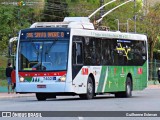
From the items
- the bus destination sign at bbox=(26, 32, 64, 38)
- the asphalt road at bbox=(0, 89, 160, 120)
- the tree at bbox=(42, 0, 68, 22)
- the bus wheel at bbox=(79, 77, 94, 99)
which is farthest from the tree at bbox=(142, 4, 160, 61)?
the asphalt road at bbox=(0, 89, 160, 120)

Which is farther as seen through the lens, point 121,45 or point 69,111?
point 121,45

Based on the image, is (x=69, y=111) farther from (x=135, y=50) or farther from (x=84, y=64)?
(x=135, y=50)

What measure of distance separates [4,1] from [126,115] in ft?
143

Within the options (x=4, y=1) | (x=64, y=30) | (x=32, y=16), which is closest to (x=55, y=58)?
(x=64, y=30)

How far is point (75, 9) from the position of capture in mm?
76312

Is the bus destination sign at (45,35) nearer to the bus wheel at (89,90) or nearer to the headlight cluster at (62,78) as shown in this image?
the headlight cluster at (62,78)

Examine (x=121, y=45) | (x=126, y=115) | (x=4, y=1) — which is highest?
(x=4, y=1)

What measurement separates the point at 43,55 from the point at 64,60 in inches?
39.3

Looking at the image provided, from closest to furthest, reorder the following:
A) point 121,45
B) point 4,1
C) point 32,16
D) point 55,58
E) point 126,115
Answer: point 126,115 < point 55,58 < point 121,45 < point 4,1 < point 32,16

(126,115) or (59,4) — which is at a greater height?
(59,4)

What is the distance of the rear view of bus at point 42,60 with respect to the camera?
91.8 ft

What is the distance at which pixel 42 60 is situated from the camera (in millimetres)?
28219

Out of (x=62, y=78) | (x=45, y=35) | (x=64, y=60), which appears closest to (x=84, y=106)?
(x=62, y=78)

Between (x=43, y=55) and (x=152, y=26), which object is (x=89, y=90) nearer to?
(x=43, y=55)
